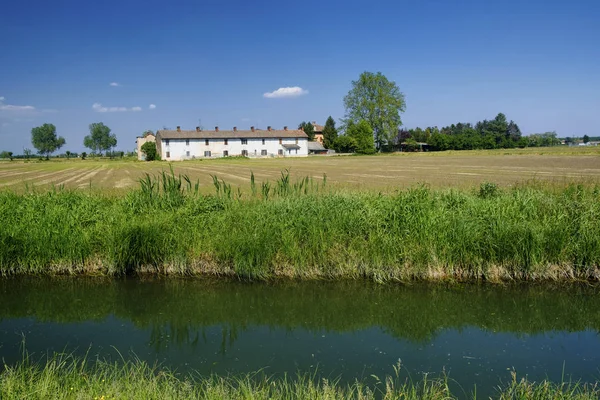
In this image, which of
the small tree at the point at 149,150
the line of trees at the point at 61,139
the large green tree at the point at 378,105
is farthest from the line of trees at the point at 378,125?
the line of trees at the point at 61,139

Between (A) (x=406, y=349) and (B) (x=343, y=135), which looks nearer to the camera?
(A) (x=406, y=349)

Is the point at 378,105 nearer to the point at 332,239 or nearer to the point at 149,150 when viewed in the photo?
the point at 149,150

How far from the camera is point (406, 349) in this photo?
811 centimetres

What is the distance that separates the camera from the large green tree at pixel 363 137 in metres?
102

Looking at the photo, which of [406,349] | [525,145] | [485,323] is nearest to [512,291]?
[485,323]

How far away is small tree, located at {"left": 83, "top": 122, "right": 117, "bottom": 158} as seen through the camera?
185250 millimetres

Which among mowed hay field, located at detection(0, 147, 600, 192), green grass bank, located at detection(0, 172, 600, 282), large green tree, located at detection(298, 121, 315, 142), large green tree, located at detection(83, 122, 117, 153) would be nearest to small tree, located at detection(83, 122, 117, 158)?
large green tree, located at detection(83, 122, 117, 153)

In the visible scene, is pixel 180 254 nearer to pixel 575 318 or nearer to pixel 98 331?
pixel 98 331

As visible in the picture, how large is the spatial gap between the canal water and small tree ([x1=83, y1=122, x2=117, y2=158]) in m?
190

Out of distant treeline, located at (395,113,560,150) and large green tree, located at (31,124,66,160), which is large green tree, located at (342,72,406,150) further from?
large green tree, located at (31,124,66,160)

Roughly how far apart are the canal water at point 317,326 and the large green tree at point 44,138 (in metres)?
183

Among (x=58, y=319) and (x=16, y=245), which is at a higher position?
(x=16, y=245)

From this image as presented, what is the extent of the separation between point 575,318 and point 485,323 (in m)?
2.00

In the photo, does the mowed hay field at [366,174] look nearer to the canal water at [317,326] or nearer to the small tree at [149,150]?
the canal water at [317,326]
